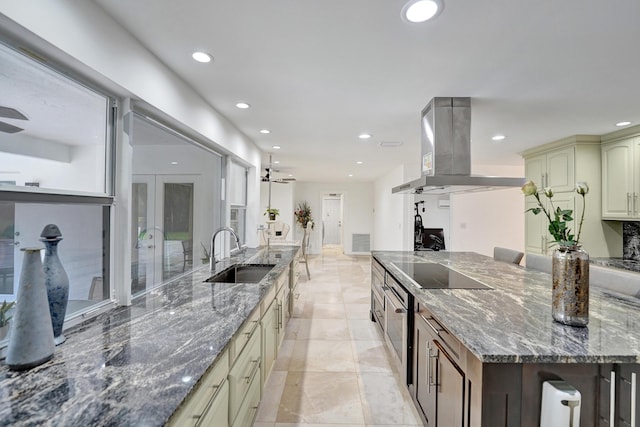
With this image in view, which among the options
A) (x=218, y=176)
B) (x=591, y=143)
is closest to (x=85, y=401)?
(x=218, y=176)

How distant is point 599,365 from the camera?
112cm

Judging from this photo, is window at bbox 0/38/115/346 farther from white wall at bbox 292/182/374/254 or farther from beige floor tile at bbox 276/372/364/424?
white wall at bbox 292/182/374/254

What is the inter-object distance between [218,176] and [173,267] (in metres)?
1.21

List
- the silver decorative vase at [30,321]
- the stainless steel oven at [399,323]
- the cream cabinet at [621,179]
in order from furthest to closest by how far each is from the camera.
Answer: the cream cabinet at [621,179]
the stainless steel oven at [399,323]
the silver decorative vase at [30,321]

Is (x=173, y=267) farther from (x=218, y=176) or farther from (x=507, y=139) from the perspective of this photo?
(x=507, y=139)

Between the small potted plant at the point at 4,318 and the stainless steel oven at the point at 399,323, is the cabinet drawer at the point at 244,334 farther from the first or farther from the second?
the stainless steel oven at the point at 399,323

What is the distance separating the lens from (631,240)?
3.60m

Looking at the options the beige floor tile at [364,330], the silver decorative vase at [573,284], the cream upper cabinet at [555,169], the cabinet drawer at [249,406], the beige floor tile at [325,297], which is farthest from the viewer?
the beige floor tile at [325,297]

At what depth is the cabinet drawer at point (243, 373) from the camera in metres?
1.30

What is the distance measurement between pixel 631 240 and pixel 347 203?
6.44m

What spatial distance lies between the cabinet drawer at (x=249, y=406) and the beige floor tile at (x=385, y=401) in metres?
0.75

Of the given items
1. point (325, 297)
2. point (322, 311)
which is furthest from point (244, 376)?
point (325, 297)

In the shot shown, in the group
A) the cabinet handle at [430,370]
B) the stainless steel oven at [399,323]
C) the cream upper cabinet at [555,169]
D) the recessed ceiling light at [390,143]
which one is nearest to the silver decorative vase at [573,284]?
the cabinet handle at [430,370]

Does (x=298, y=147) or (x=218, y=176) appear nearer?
(x=218, y=176)
